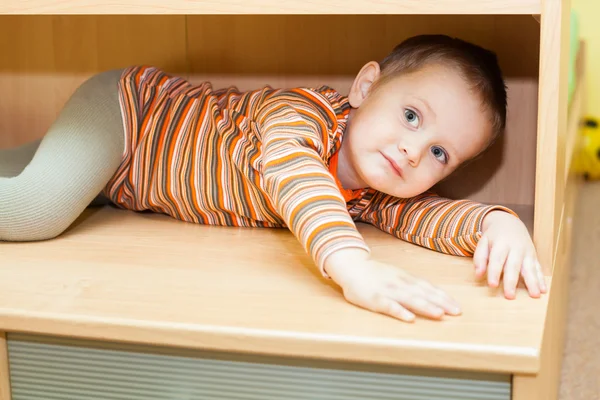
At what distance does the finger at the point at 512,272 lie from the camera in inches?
27.1

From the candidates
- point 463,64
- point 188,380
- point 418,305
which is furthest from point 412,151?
point 188,380

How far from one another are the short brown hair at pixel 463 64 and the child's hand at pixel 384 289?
0.29 meters

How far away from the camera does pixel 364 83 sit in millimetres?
926

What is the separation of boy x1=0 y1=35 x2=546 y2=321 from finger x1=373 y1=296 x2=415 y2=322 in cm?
1

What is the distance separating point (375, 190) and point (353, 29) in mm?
265

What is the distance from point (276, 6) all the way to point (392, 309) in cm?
30

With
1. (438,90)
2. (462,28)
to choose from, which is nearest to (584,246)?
(462,28)

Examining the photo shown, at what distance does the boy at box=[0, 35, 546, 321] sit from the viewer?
73cm

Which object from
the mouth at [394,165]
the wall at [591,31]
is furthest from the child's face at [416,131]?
the wall at [591,31]

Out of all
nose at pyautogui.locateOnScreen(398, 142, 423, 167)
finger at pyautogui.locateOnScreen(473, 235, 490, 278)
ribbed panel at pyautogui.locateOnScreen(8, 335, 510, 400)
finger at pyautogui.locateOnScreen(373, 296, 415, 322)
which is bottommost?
ribbed panel at pyautogui.locateOnScreen(8, 335, 510, 400)

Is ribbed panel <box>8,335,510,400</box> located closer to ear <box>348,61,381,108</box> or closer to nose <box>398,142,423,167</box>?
nose <box>398,142,423,167</box>

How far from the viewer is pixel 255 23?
3.65 feet

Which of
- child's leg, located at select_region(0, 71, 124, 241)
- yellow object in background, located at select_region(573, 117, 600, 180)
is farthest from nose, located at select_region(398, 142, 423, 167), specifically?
yellow object in background, located at select_region(573, 117, 600, 180)

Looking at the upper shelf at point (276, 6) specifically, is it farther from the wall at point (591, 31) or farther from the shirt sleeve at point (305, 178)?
the wall at point (591, 31)
